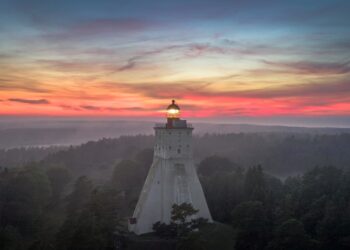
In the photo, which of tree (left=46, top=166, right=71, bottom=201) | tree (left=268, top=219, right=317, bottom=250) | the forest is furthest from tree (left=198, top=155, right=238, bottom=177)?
tree (left=268, top=219, right=317, bottom=250)

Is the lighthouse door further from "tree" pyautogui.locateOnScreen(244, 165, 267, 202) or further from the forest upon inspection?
"tree" pyautogui.locateOnScreen(244, 165, 267, 202)

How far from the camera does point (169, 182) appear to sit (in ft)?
109

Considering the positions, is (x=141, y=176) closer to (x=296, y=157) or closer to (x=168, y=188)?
(x=168, y=188)

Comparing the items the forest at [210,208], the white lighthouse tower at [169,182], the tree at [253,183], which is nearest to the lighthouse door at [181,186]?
the white lighthouse tower at [169,182]

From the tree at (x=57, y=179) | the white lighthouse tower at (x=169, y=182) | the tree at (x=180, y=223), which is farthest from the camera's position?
the tree at (x=57, y=179)

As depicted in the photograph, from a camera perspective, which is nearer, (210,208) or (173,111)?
(173,111)

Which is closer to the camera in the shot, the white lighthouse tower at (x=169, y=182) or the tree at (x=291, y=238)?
the tree at (x=291, y=238)

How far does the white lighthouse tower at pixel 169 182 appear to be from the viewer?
32.6 metres

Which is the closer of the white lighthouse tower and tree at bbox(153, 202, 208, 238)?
tree at bbox(153, 202, 208, 238)

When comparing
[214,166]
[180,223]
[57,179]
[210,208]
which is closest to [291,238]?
[180,223]

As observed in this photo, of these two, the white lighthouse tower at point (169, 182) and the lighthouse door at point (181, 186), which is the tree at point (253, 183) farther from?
the lighthouse door at point (181, 186)

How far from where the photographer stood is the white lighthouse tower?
1282 inches

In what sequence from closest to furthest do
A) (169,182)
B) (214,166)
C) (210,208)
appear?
1. (169,182)
2. (210,208)
3. (214,166)

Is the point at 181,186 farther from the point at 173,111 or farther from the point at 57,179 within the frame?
the point at 57,179
